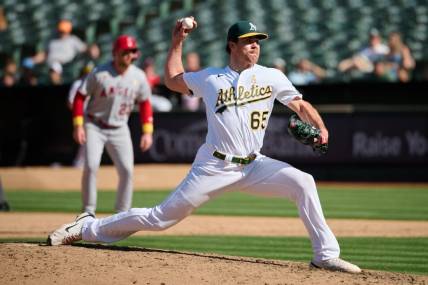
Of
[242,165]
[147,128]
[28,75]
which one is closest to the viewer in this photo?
[242,165]

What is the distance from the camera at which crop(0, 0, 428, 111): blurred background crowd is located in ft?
59.4

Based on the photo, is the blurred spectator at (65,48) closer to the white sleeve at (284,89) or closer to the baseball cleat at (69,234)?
the baseball cleat at (69,234)

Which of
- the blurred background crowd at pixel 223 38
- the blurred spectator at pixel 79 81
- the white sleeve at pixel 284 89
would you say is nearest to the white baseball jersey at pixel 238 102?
the white sleeve at pixel 284 89

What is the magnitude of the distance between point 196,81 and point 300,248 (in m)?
2.72

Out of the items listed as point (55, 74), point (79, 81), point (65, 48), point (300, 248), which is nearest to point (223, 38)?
point (65, 48)

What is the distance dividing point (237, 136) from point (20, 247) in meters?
2.07

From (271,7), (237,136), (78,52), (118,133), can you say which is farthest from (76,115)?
(271,7)

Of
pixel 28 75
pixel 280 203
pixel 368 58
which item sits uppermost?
pixel 368 58

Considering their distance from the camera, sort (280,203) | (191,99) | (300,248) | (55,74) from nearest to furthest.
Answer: (300,248), (280,203), (191,99), (55,74)

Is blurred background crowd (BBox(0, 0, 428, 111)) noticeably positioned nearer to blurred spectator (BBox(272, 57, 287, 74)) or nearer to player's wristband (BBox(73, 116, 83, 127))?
blurred spectator (BBox(272, 57, 287, 74))

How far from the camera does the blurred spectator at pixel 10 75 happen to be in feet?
62.4

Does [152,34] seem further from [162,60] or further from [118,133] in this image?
[118,133]

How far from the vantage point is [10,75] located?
19344 mm

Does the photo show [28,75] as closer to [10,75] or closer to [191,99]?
[10,75]
